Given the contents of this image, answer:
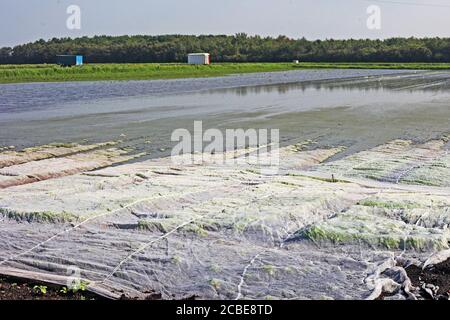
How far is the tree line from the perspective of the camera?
8594 centimetres

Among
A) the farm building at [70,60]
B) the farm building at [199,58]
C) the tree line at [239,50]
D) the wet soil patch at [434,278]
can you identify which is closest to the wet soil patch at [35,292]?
the wet soil patch at [434,278]

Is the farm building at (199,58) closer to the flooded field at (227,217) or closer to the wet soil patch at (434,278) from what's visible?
the flooded field at (227,217)

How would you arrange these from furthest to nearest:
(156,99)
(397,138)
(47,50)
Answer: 1. (47,50)
2. (156,99)
3. (397,138)

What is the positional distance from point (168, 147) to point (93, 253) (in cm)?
817

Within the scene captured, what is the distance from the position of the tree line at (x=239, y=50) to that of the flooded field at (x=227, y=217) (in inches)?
2889

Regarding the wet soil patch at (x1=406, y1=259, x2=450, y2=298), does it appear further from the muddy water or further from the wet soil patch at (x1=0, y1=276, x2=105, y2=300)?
the muddy water

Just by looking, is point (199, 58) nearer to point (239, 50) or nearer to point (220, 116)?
point (239, 50)

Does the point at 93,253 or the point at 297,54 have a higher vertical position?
the point at 297,54

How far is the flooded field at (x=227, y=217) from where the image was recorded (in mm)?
6277

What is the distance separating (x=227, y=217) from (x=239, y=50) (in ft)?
309

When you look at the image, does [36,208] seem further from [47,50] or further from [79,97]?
[47,50]

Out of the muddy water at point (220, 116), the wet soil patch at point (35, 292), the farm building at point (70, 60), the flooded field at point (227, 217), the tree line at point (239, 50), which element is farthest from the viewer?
the tree line at point (239, 50)

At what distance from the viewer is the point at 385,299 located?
5.87 meters

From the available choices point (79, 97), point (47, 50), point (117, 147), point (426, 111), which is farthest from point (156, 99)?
point (47, 50)
